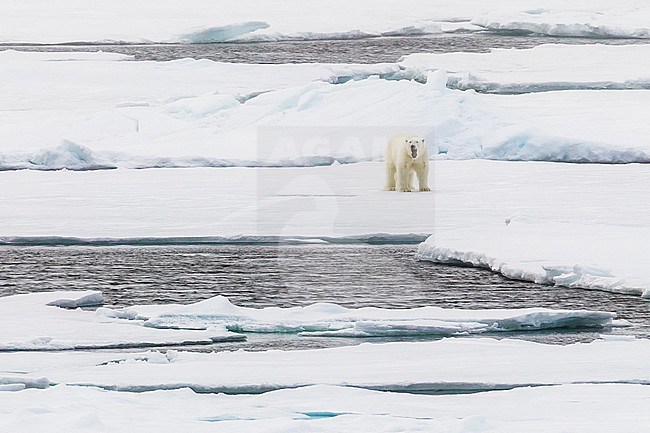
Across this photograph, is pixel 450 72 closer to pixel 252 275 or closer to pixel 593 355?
pixel 252 275

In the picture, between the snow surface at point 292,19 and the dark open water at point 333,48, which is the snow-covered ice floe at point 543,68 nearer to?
the dark open water at point 333,48

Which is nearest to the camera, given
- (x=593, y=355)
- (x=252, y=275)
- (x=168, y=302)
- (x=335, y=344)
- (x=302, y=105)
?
(x=593, y=355)

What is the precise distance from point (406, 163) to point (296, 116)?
3.33 m

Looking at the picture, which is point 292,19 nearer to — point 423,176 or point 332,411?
point 423,176

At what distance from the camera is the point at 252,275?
760 cm

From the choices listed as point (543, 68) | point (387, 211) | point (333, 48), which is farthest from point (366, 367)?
point (333, 48)

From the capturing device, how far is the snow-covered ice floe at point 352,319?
584cm

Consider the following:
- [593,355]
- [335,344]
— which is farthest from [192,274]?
[593,355]

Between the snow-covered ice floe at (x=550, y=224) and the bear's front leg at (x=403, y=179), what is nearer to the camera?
the snow-covered ice floe at (x=550, y=224)

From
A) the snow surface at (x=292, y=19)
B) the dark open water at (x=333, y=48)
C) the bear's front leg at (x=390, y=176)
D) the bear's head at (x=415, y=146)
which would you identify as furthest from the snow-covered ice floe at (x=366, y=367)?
the snow surface at (x=292, y=19)

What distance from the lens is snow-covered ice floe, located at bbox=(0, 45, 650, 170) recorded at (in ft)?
41.4

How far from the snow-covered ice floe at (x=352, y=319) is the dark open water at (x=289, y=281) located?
0.41 feet

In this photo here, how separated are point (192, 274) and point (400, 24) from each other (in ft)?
51.5

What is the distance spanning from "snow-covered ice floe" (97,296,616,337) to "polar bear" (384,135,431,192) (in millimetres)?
4269
